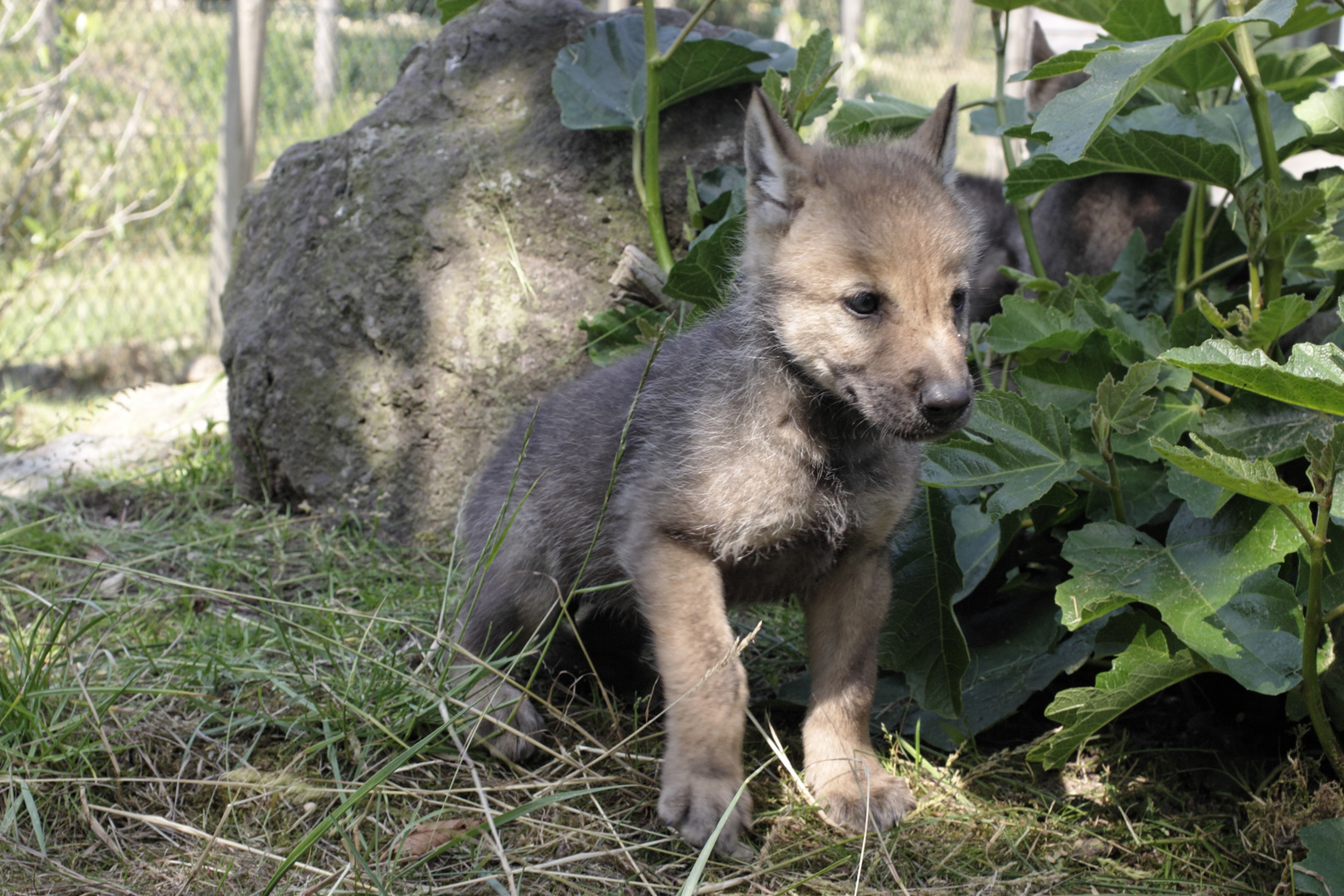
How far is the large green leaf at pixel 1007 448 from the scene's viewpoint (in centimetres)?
259

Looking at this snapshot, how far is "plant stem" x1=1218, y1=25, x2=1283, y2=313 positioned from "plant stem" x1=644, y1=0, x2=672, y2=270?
1.70 m

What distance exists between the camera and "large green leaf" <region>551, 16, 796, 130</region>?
12.6 feet

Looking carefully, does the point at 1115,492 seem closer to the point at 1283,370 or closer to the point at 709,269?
the point at 1283,370

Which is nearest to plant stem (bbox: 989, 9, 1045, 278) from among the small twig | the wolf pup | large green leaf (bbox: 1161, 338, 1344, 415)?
the wolf pup

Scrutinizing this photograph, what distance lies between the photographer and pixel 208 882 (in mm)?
2146

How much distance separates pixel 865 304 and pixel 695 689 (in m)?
0.93

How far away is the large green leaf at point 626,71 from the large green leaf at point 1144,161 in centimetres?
127

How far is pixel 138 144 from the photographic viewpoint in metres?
6.99

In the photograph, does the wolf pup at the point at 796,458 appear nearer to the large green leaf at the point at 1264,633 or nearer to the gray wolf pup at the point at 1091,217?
the large green leaf at the point at 1264,633

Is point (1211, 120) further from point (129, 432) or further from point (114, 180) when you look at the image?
point (114, 180)

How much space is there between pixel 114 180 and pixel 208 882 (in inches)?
238

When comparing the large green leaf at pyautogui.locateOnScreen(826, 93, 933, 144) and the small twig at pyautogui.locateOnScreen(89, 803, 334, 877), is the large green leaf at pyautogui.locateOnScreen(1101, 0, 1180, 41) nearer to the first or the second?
the large green leaf at pyautogui.locateOnScreen(826, 93, 933, 144)

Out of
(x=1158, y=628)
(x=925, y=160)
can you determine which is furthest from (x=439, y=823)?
(x=925, y=160)

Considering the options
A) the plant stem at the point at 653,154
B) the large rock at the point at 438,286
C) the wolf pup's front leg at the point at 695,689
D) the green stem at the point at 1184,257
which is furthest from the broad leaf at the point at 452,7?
the green stem at the point at 1184,257
